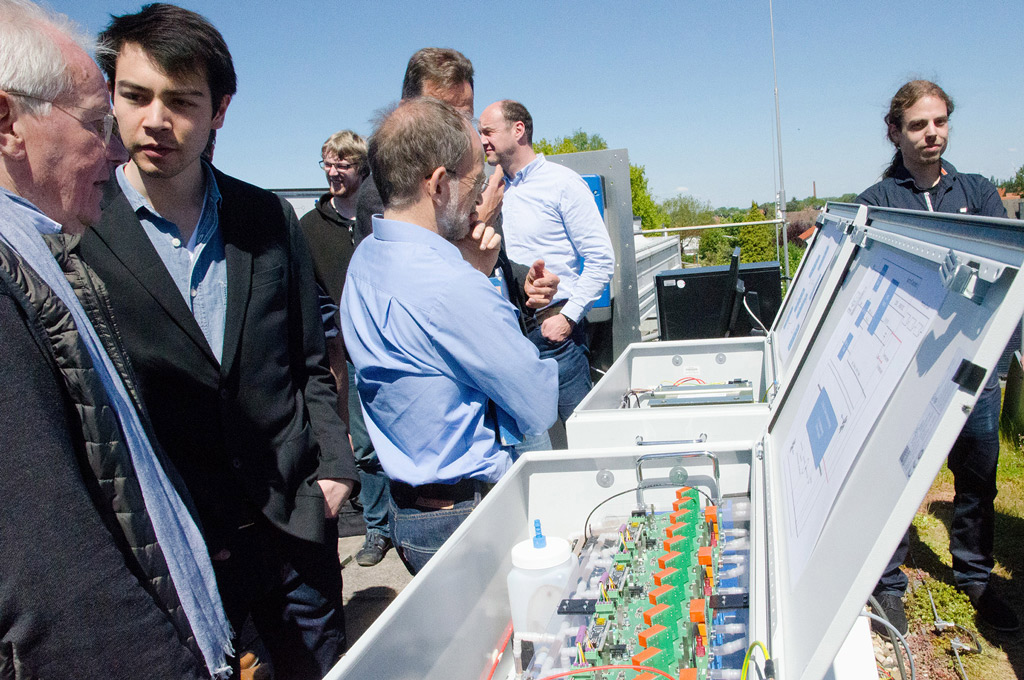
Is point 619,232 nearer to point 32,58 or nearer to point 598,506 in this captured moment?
point 598,506

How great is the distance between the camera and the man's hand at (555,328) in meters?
3.35

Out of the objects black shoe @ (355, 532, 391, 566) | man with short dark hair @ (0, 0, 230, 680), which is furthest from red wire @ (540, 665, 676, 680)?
black shoe @ (355, 532, 391, 566)

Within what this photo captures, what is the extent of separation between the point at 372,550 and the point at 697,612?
295 cm

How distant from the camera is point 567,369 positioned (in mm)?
3338

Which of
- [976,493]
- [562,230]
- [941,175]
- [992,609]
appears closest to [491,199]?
[562,230]

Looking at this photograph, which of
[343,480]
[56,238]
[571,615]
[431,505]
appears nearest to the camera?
[56,238]

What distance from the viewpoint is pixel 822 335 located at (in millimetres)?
1545

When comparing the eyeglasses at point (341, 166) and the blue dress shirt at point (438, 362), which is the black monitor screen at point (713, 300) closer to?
the eyeglasses at point (341, 166)

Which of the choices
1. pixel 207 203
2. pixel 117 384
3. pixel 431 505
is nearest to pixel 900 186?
pixel 431 505

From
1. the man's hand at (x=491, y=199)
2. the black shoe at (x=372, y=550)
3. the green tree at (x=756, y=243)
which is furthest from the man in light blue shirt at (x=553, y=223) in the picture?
the green tree at (x=756, y=243)

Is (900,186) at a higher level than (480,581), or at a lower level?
higher

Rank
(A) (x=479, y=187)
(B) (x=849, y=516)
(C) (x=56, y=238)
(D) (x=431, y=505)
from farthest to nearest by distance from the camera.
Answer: (A) (x=479, y=187) < (D) (x=431, y=505) < (C) (x=56, y=238) < (B) (x=849, y=516)

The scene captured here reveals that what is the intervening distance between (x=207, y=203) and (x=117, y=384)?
0.78 metres

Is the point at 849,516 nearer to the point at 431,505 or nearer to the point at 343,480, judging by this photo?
the point at 431,505
